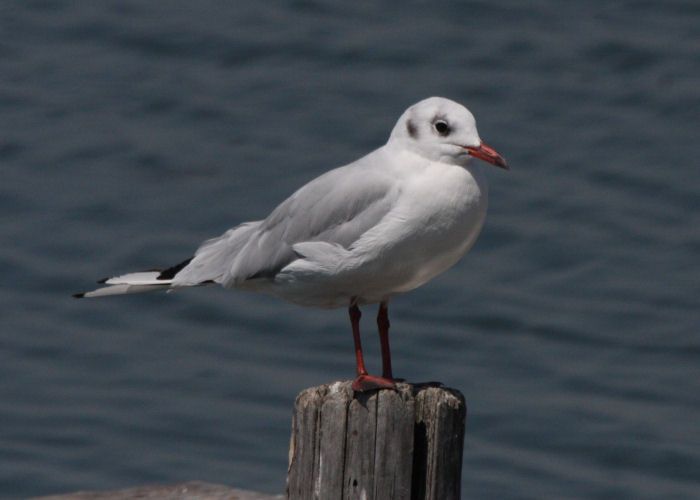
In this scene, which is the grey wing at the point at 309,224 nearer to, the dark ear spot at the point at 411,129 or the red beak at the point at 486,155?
the dark ear spot at the point at 411,129

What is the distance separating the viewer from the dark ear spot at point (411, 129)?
542cm

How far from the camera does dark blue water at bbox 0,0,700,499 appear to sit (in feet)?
32.3

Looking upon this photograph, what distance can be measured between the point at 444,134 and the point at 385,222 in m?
0.40

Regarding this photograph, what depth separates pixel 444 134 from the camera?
17.6 ft

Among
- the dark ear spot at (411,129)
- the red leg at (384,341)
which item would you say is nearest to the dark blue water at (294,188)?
the red leg at (384,341)

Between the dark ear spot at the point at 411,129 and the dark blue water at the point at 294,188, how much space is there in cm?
428

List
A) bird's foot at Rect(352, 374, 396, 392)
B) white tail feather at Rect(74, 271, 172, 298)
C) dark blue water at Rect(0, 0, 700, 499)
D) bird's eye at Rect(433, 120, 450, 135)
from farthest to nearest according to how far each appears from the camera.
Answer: dark blue water at Rect(0, 0, 700, 499)
white tail feather at Rect(74, 271, 172, 298)
bird's eye at Rect(433, 120, 450, 135)
bird's foot at Rect(352, 374, 396, 392)

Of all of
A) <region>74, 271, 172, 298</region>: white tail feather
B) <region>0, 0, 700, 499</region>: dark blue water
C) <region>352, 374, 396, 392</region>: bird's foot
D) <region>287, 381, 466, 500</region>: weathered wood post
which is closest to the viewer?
<region>287, 381, 466, 500</region>: weathered wood post

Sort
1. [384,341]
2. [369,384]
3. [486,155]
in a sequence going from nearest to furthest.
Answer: [369,384] → [486,155] → [384,341]

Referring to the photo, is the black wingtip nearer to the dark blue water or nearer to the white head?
the white head

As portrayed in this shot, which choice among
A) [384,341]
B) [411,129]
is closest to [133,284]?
[384,341]

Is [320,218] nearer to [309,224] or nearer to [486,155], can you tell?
[309,224]

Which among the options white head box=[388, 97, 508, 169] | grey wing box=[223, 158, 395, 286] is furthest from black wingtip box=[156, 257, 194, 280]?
A: white head box=[388, 97, 508, 169]

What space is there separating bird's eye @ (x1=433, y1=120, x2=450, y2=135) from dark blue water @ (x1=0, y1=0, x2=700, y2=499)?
14.2 feet
